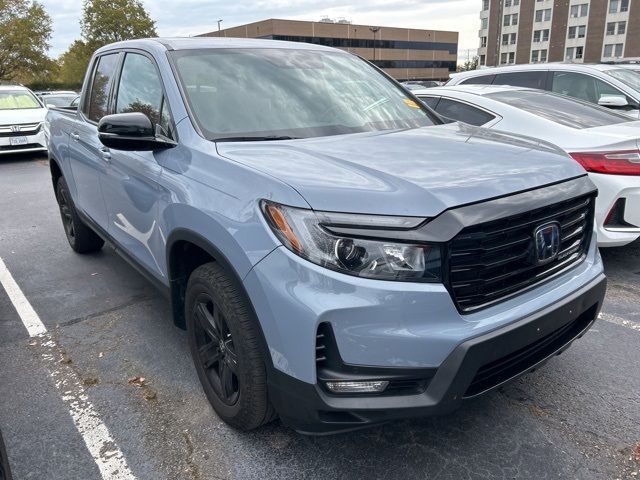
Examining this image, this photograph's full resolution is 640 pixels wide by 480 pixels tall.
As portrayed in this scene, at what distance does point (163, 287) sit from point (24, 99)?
12288 millimetres

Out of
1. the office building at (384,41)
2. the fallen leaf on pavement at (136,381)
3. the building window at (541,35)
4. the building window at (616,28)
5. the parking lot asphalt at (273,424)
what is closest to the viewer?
the parking lot asphalt at (273,424)

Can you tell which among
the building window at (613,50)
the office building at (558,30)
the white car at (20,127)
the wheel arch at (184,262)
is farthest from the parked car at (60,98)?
the building window at (613,50)

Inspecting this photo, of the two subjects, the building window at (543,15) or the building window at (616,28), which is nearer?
the building window at (616,28)

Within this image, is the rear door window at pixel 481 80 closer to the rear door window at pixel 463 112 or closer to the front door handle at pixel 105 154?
the rear door window at pixel 463 112

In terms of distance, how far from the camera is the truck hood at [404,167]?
1915 mm

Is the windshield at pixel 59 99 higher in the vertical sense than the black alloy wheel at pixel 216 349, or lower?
higher

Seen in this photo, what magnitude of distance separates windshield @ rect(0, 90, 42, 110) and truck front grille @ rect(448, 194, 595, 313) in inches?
525

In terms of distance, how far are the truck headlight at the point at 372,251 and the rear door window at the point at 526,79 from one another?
679 centimetres

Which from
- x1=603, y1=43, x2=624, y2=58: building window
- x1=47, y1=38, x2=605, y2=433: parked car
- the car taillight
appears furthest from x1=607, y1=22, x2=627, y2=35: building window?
x1=47, y1=38, x2=605, y2=433: parked car

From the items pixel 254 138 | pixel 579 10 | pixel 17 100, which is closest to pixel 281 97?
pixel 254 138

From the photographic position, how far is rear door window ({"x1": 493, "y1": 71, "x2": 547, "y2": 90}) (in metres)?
7.63

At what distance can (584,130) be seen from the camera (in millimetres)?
4398

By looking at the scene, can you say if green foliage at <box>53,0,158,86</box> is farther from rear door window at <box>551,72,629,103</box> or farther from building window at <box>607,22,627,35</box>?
building window at <box>607,22,627,35</box>

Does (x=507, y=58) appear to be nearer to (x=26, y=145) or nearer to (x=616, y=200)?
(x=26, y=145)
